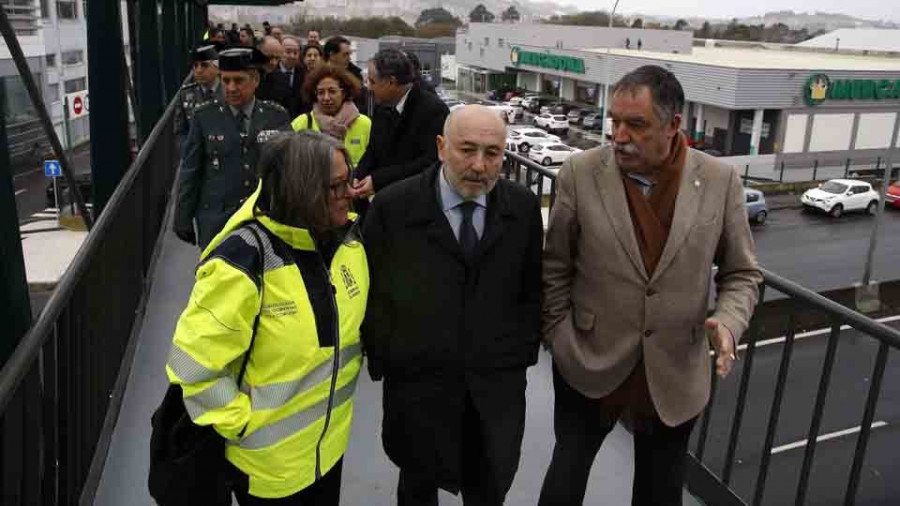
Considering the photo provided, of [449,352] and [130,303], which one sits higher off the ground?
[449,352]

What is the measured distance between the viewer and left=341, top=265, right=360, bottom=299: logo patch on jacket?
1.98 m

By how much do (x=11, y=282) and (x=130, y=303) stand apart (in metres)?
2.16

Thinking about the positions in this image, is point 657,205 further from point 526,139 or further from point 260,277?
point 526,139

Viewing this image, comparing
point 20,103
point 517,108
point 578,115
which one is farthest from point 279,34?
point 517,108

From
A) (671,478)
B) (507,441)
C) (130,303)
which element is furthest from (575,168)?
(130,303)

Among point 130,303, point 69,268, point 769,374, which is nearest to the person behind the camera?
point 69,268

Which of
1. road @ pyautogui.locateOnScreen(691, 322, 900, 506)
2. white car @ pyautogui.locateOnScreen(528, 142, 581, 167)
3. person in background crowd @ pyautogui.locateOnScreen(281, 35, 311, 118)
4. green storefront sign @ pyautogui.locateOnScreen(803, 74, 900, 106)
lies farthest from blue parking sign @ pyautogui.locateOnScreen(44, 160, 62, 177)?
green storefront sign @ pyautogui.locateOnScreen(803, 74, 900, 106)

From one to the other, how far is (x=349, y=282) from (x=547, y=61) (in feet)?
178

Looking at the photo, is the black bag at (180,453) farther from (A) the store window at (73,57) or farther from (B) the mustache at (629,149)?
(A) the store window at (73,57)

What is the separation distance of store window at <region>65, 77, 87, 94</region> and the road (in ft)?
28.5

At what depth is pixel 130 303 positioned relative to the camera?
4289 mm

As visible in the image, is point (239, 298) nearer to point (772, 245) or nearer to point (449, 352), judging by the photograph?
point (449, 352)

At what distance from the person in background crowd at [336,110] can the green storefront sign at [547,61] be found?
47052 mm

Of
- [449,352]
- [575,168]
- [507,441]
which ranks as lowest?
[507,441]
